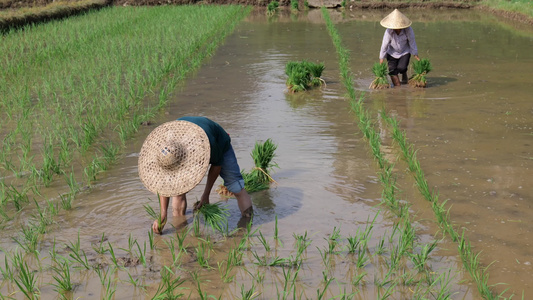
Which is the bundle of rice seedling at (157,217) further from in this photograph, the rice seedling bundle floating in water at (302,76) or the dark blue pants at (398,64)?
the dark blue pants at (398,64)

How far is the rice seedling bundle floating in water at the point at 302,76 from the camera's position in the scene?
309 inches

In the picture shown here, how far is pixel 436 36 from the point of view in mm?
13609

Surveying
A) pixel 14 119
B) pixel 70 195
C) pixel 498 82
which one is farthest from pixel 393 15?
pixel 70 195

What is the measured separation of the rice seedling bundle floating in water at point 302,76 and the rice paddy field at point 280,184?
109 mm

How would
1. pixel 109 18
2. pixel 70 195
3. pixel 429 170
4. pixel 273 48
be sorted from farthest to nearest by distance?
pixel 109 18 → pixel 273 48 → pixel 429 170 → pixel 70 195

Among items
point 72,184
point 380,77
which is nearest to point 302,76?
point 380,77

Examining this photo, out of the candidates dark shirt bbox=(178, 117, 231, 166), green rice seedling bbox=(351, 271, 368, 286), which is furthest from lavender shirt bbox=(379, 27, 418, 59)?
green rice seedling bbox=(351, 271, 368, 286)

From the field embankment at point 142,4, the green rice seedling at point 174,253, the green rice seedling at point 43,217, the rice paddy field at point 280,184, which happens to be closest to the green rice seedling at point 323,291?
the rice paddy field at point 280,184

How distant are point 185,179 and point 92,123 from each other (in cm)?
287

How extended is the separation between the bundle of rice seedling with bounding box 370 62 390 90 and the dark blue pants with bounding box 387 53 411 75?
0.10m

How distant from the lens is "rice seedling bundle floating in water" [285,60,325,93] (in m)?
7.86

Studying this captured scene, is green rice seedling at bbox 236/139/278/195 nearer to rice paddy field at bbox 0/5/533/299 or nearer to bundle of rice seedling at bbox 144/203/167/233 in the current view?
rice paddy field at bbox 0/5/533/299

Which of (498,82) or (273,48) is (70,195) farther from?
(273,48)

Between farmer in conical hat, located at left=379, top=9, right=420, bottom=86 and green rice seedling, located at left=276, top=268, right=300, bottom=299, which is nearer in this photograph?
green rice seedling, located at left=276, top=268, right=300, bottom=299
